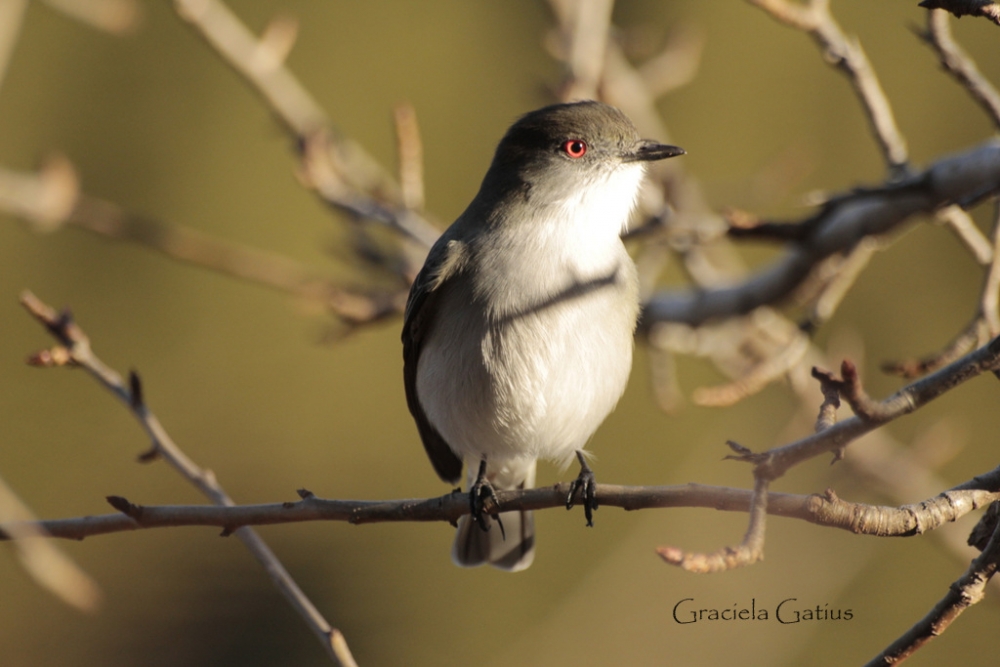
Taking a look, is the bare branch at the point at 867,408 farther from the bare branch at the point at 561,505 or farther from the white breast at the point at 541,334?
the white breast at the point at 541,334

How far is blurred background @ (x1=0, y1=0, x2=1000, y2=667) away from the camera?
6.73m

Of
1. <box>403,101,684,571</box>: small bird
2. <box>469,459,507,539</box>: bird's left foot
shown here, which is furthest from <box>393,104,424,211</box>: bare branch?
<box>469,459,507,539</box>: bird's left foot

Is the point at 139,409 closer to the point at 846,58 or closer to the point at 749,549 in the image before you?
the point at 749,549

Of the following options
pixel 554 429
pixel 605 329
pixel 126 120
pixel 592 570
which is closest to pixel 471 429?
pixel 554 429

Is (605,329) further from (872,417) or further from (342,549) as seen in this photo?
(342,549)

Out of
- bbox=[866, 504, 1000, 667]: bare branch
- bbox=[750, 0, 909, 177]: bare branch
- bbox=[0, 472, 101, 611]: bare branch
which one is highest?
bbox=[750, 0, 909, 177]: bare branch

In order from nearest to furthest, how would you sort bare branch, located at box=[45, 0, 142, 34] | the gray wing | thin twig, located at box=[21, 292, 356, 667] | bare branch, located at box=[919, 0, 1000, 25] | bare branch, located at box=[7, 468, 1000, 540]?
bare branch, located at box=[7, 468, 1000, 540]
bare branch, located at box=[919, 0, 1000, 25]
thin twig, located at box=[21, 292, 356, 667]
the gray wing
bare branch, located at box=[45, 0, 142, 34]

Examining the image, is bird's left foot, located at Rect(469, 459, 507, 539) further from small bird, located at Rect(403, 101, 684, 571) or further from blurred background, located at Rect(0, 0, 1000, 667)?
blurred background, located at Rect(0, 0, 1000, 667)

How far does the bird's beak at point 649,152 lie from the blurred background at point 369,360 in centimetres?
225

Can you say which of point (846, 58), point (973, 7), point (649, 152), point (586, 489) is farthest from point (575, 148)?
point (973, 7)

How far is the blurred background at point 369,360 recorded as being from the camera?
673 centimetres

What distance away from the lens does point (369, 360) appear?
8.41m

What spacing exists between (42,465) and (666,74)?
19.8 ft

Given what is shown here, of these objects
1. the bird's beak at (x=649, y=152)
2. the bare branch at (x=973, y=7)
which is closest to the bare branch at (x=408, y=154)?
the bird's beak at (x=649, y=152)
